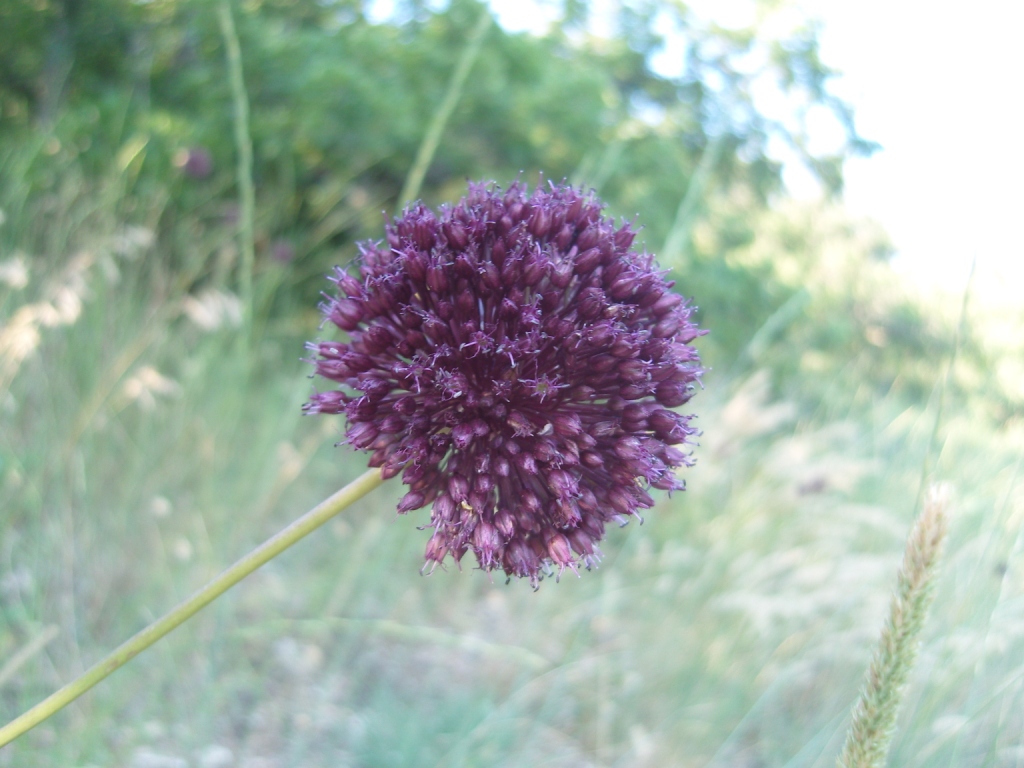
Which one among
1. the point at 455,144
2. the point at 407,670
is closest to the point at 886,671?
the point at 407,670

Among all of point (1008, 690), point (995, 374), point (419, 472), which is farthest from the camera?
point (995, 374)

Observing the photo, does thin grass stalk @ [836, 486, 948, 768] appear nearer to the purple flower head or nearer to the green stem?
the purple flower head

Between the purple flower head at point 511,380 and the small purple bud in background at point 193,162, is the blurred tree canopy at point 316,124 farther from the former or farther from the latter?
the purple flower head at point 511,380

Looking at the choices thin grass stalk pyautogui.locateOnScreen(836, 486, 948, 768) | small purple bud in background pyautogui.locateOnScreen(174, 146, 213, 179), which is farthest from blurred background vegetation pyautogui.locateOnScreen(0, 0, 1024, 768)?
thin grass stalk pyautogui.locateOnScreen(836, 486, 948, 768)

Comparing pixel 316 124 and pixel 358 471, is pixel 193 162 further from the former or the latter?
pixel 358 471

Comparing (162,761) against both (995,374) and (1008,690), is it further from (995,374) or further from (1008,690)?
(995,374)

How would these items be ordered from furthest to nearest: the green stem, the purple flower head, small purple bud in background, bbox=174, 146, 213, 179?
small purple bud in background, bbox=174, 146, 213, 179 < the purple flower head < the green stem
